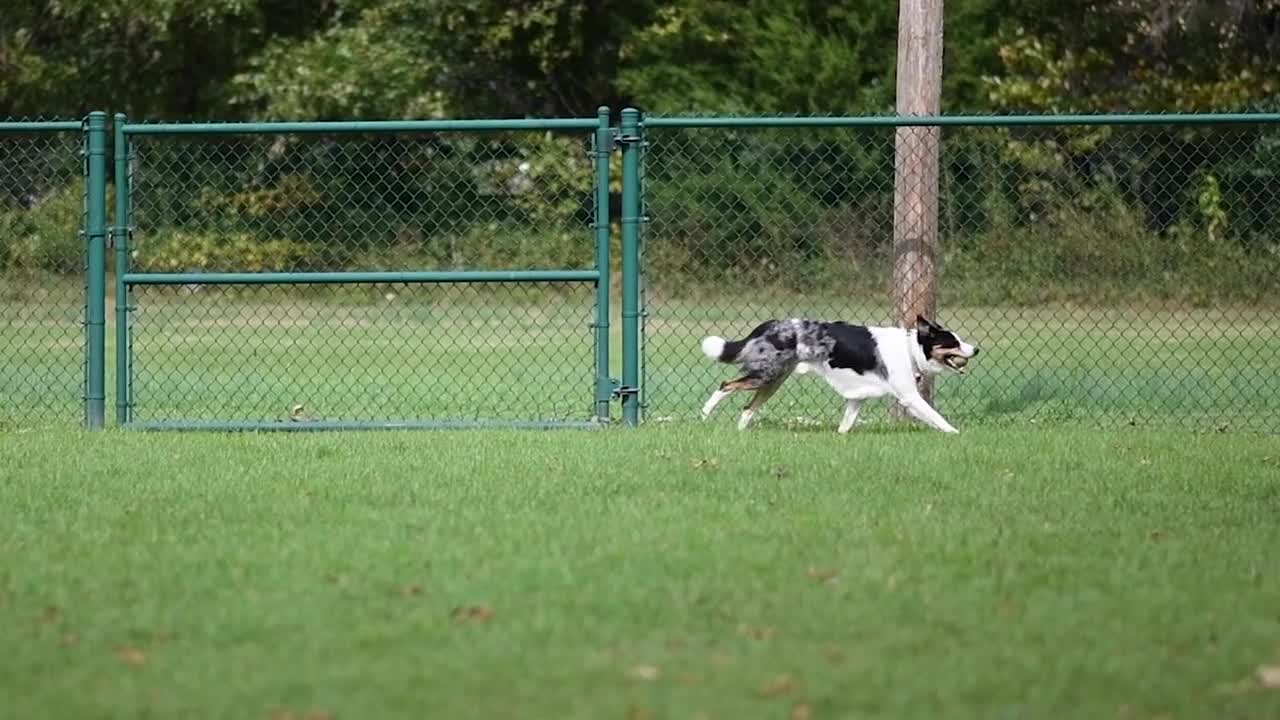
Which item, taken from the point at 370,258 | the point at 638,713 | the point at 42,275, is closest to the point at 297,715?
the point at 638,713

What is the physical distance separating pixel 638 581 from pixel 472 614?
0.68 metres

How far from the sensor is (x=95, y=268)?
445 inches

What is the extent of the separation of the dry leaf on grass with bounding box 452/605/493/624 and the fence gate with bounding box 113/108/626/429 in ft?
18.9

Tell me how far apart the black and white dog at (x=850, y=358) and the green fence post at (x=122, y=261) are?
3068 millimetres

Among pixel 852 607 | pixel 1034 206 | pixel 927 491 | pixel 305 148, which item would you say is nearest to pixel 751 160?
pixel 1034 206

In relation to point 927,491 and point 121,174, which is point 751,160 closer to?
point 121,174

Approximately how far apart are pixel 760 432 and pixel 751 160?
339 inches

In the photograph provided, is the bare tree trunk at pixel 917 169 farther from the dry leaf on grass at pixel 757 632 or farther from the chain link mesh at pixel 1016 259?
the dry leaf on grass at pixel 757 632

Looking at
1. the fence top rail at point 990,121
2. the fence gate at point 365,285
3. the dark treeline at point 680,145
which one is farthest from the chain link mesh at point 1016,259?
the fence top rail at point 990,121

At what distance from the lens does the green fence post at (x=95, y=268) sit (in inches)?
444

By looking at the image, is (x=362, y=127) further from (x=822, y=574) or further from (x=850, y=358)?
(x=822, y=574)

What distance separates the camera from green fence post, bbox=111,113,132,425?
11.2 meters

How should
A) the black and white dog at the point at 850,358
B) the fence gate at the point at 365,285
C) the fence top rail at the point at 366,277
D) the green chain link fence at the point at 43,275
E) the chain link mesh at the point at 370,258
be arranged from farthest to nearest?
the chain link mesh at the point at 370,258 → the green chain link fence at the point at 43,275 → the fence gate at the point at 365,285 → the black and white dog at the point at 850,358 → the fence top rail at the point at 366,277

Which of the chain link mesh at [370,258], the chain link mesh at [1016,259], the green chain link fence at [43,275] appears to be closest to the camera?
the chain link mesh at [1016,259]
